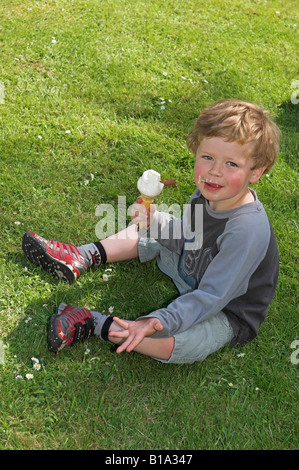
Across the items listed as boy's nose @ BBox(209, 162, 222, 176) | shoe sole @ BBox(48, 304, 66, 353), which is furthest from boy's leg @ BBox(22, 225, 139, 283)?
boy's nose @ BBox(209, 162, 222, 176)

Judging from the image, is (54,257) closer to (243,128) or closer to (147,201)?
(147,201)

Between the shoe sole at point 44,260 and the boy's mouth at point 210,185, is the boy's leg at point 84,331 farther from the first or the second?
the boy's mouth at point 210,185

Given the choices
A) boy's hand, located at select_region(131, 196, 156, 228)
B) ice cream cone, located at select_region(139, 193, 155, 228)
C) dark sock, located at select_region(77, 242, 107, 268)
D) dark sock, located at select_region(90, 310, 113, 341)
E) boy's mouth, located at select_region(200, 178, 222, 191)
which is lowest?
dark sock, located at select_region(90, 310, 113, 341)

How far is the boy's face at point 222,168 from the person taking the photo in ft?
7.98

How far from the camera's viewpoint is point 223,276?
2.42 metres

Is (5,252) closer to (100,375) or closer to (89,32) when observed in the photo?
(100,375)

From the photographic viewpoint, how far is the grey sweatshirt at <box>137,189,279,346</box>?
2.41 metres

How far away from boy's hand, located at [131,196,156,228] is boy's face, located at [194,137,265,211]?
498mm

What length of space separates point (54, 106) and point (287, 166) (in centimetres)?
179

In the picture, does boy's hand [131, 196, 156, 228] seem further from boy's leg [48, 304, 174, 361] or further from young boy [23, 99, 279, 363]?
Answer: boy's leg [48, 304, 174, 361]

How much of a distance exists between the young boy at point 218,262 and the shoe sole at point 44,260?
0.83ft

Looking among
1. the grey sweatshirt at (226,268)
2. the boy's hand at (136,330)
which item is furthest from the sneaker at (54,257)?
the boy's hand at (136,330)

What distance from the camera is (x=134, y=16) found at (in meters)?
5.37

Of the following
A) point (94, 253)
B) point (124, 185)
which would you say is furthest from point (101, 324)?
point (124, 185)
